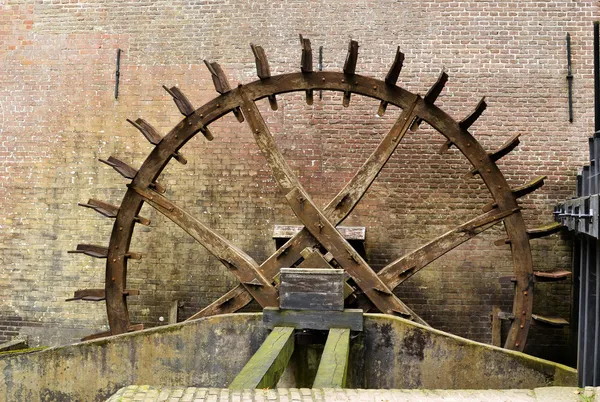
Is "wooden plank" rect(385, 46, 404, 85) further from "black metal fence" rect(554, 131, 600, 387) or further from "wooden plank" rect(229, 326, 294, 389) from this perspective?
"wooden plank" rect(229, 326, 294, 389)

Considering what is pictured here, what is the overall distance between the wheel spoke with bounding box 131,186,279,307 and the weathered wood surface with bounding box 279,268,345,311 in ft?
1.85

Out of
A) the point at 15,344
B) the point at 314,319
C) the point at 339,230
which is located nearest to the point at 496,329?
the point at 339,230

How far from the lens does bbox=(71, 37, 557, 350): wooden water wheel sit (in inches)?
253

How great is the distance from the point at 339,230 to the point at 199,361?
104 inches

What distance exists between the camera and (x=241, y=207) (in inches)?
328

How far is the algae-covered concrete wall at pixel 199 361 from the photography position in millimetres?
5664

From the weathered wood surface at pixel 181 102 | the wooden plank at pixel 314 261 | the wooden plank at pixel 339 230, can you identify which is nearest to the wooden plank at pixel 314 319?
the wooden plank at pixel 314 261

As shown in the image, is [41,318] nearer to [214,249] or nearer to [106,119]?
[106,119]

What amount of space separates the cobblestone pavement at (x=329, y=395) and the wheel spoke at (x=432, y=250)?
8.67ft

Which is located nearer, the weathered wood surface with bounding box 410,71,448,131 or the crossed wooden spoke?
the crossed wooden spoke

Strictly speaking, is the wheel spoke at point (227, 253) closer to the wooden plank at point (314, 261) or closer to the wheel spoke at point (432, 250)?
the wooden plank at point (314, 261)

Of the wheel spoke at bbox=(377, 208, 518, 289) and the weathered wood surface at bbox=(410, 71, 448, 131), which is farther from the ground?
the weathered wood surface at bbox=(410, 71, 448, 131)

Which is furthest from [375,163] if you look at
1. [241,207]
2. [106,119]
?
[106,119]

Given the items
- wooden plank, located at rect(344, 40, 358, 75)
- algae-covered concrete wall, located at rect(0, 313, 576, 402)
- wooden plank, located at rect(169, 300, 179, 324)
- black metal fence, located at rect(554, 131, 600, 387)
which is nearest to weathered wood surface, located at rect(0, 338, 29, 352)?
wooden plank, located at rect(169, 300, 179, 324)
